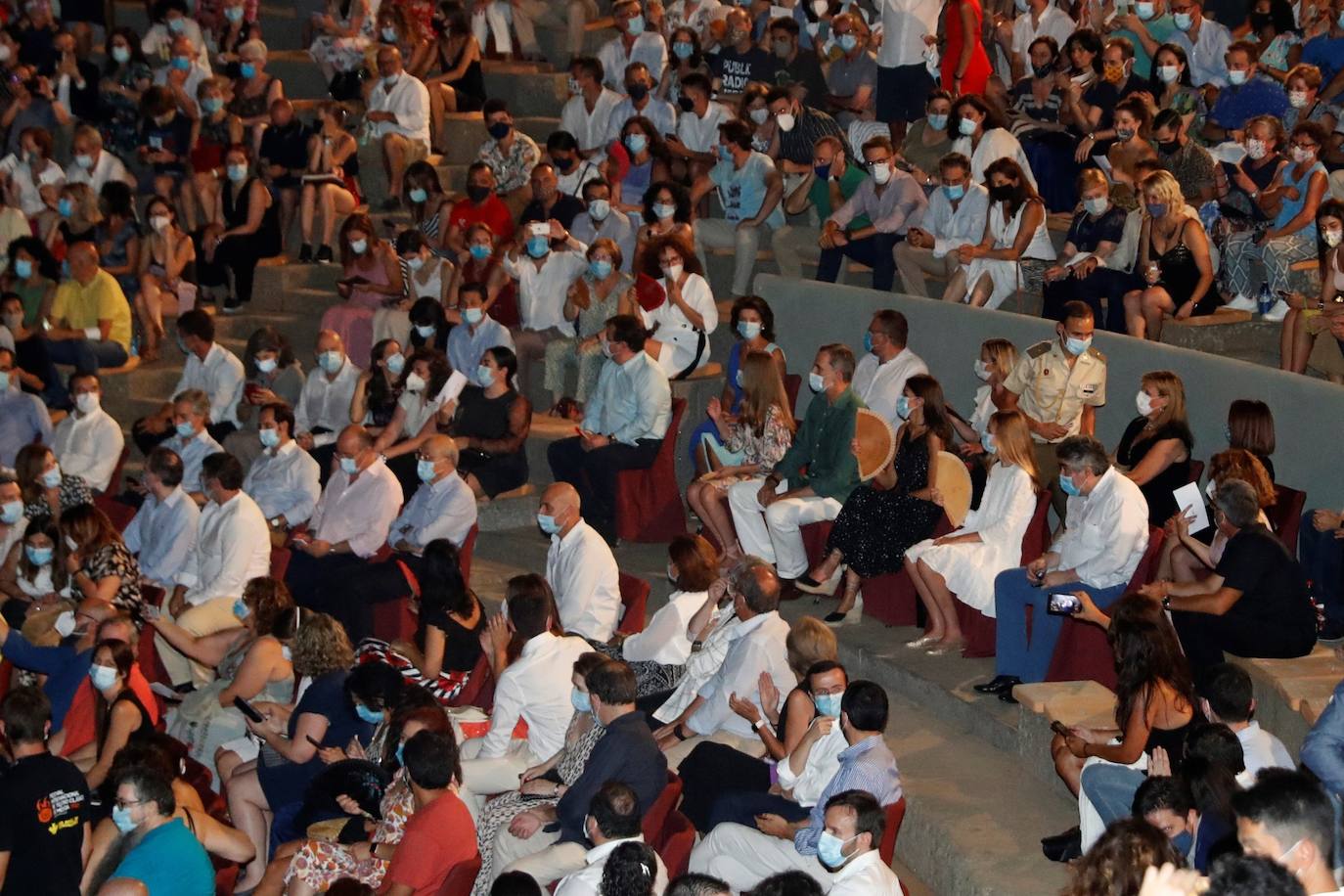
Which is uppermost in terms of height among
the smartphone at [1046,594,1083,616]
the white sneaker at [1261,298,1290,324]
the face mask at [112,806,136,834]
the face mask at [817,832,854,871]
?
the face mask at [817,832,854,871]

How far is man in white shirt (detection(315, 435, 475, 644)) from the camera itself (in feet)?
34.1

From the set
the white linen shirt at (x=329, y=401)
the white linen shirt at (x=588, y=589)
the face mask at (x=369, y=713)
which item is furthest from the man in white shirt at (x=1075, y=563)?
the white linen shirt at (x=329, y=401)

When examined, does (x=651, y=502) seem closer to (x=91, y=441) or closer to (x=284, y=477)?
(x=284, y=477)

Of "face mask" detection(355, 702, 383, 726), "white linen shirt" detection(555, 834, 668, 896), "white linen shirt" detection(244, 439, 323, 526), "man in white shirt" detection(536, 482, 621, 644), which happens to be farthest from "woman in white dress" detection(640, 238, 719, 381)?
"white linen shirt" detection(555, 834, 668, 896)

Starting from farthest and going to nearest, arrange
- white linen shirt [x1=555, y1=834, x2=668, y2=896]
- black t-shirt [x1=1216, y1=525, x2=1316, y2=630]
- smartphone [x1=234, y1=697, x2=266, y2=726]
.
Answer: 1. smartphone [x1=234, y1=697, x2=266, y2=726]
2. black t-shirt [x1=1216, y1=525, x2=1316, y2=630]
3. white linen shirt [x1=555, y1=834, x2=668, y2=896]

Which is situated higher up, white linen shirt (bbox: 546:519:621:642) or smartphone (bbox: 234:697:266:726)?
white linen shirt (bbox: 546:519:621:642)

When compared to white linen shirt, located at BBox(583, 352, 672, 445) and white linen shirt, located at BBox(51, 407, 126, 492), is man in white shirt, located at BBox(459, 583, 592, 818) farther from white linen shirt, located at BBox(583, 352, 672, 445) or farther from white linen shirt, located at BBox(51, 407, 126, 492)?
white linen shirt, located at BBox(51, 407, 126, 492)

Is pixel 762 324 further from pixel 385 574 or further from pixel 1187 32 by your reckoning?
pixel 1187 32

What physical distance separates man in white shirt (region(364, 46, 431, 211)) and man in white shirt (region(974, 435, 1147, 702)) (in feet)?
24.8

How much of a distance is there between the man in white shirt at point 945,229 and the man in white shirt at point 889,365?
131 cm

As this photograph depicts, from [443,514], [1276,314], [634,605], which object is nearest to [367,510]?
[443,514]

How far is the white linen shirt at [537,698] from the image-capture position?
840 centimetres

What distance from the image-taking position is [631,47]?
16125mm

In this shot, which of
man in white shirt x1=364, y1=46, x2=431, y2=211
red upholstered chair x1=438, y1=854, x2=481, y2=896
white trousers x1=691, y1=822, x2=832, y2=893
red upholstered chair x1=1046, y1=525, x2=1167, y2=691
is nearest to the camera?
red upholstered chair x1=438, y1=854, x2=481, y2=896
